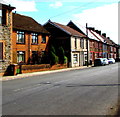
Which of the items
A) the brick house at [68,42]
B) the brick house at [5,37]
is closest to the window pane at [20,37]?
the brick house at [5,37]

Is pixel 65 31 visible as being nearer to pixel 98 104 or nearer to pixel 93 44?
pixel 93 44

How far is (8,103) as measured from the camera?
866 cm

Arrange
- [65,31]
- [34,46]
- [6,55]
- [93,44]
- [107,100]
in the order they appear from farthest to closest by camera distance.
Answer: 1. [93,44]
2. [65,31]
3. [34,46]
4. [6,55]
5. [107,100]

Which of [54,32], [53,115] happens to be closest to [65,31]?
[54,32]

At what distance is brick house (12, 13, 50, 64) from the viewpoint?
29.1 metres

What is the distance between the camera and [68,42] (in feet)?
135

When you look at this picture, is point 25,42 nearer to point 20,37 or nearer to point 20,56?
point 20,37

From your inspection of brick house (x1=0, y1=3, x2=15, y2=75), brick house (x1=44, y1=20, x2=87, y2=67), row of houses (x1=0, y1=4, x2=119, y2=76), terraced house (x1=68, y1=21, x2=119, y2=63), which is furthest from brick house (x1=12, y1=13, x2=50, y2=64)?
terraced house (x1=68, y1=21, x2=119, y2=63)

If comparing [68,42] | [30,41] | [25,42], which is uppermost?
[68,42]

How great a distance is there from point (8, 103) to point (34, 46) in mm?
24683

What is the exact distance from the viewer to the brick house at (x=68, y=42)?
4100 centimetres

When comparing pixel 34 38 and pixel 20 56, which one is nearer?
pixel 20 56

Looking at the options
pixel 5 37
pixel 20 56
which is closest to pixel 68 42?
pixel 20 56

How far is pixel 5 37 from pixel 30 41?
8.72 meters
